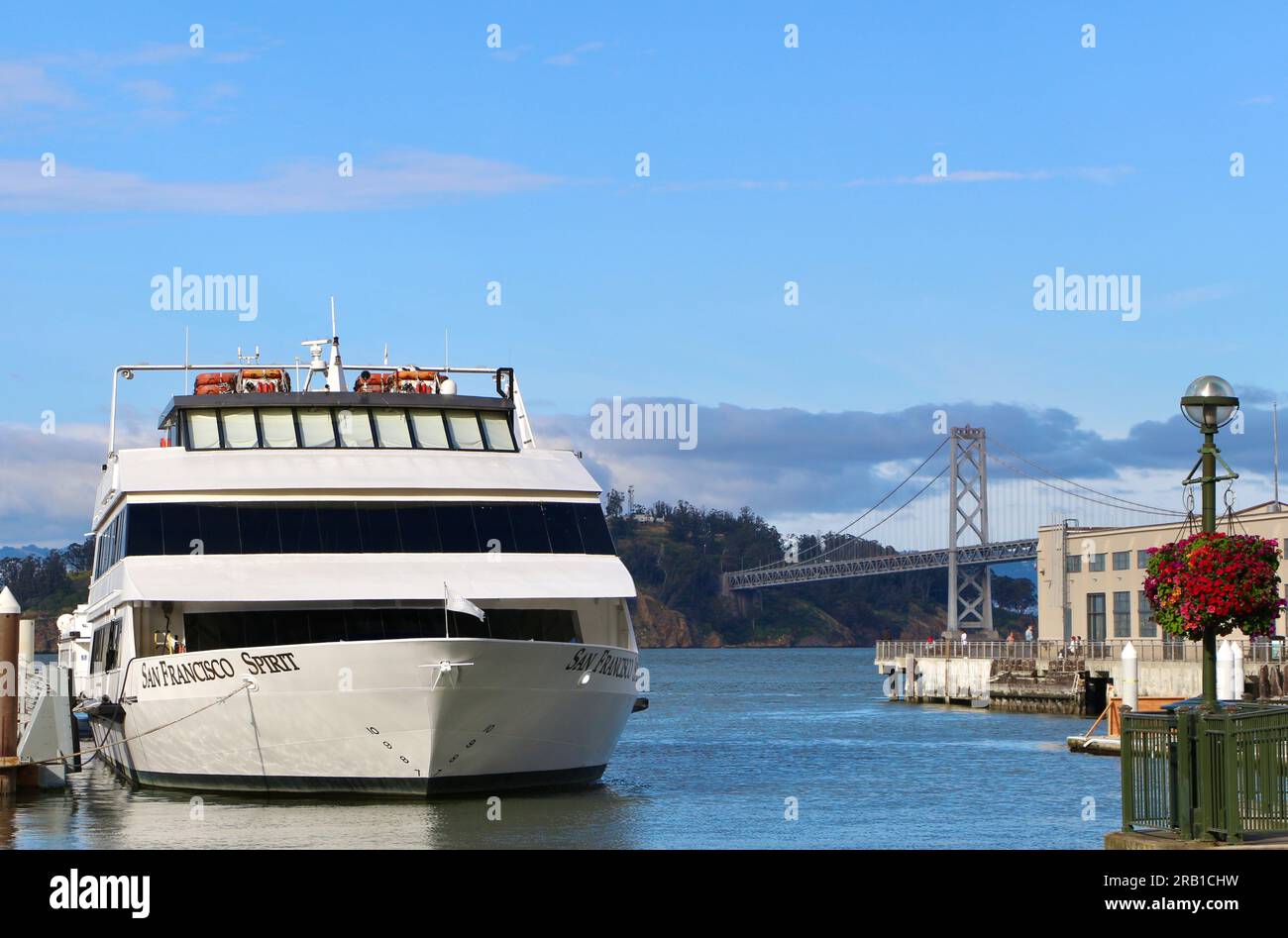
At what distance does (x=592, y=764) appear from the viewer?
2812 centimetres

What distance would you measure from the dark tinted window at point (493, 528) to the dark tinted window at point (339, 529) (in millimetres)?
1860

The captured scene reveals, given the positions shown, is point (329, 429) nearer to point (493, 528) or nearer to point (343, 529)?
point (343, 529)

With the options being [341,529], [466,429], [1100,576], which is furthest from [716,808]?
[1100,576]

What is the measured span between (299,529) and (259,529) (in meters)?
0.60

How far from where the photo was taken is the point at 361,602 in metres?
26.8

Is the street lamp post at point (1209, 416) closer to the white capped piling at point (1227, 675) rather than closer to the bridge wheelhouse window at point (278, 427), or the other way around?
the bridge wheelhouse window at point (278, 427)

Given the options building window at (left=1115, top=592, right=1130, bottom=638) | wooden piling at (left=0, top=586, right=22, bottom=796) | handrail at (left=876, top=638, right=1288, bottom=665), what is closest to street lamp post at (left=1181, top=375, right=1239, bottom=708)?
wooden piling at (left=0, top=586, right=22, bottom=796)

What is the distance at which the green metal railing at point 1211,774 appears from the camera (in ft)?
48.0

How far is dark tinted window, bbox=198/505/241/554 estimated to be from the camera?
Result: 2661 centimetres

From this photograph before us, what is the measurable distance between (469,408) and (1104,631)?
186 feet

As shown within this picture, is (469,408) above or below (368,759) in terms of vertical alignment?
above

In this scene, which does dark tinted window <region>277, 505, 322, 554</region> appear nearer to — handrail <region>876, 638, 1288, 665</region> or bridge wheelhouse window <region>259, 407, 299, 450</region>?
bridge wheelhouse window <region>259, 407, 299, 450</region>
